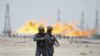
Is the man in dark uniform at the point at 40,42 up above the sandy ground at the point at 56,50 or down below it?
above

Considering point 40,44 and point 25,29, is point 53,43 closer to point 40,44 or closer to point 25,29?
point 40,44

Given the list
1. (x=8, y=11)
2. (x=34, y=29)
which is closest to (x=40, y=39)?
(x=8, y=11)

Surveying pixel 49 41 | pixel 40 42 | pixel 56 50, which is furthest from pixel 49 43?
pixel 56 50

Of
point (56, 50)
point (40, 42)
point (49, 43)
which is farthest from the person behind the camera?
point (56, 50)

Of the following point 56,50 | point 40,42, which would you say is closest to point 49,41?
point 40,42

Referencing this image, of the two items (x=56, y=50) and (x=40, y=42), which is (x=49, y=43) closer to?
(x=40, y=42)

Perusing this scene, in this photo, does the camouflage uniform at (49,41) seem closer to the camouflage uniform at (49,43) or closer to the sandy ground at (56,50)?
the camouflage uniform at (49,43)

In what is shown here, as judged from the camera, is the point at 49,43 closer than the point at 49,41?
No

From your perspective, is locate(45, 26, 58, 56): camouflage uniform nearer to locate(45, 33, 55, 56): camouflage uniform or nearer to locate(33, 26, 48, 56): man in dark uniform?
locate(45, 33, 55, 56): camouflage uniform

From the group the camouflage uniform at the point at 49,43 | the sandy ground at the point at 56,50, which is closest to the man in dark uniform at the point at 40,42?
the camouflage uniform at the point at 49,43

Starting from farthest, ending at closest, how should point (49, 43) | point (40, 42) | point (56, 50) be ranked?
point (56, 50) → point (49, 43) → point (40, 42)

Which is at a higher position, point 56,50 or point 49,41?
point 49,41

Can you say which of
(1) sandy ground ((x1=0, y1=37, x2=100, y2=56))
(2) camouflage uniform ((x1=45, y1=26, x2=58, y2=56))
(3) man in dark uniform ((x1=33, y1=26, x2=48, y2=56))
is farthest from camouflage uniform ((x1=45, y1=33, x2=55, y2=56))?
(1) sandy ground ((x1=0, y1=37, x2=100, y2=56))

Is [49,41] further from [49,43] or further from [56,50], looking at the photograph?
[56,50]
